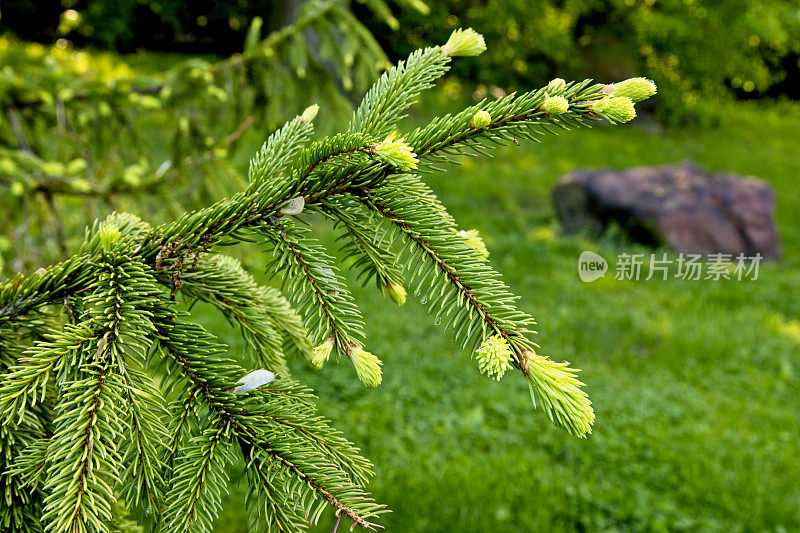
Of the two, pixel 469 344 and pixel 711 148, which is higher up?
pixel 469 344

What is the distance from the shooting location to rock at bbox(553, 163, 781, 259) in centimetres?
800

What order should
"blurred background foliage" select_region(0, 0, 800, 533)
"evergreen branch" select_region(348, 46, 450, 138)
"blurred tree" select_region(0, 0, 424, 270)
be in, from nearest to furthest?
"evergreen branch" select_region(348, 46, 450, 138)
"blurred tree" select_region(0, 0, 424, 270)
"blurred background foliage" select_region(0, 0, 800, 533)

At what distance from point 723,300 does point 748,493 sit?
12.0 ft

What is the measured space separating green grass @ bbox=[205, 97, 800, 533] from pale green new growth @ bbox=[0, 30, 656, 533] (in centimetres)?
275

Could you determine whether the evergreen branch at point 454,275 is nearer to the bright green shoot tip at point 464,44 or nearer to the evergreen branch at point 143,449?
the bright green shoot tip at point 464,44

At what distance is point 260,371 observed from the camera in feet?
3.29

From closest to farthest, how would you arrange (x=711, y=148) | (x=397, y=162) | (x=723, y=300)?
(x=397, y=162), (x=723, y=300), (x=711, y=148)

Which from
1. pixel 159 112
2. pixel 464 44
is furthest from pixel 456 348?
pixel 464 44

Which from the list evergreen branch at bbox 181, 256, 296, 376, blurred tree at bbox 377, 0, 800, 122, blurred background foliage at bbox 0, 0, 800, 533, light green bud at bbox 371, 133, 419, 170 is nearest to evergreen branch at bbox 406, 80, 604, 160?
light green bud at bbox 371, 133, 419, 170

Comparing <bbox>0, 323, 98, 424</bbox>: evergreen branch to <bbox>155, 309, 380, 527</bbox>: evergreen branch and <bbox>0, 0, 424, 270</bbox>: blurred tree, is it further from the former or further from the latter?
<bbox>0, 0, 424, 270</bbox>: blurred tree

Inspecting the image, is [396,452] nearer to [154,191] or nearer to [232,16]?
[154,191]

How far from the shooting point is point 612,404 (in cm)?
482

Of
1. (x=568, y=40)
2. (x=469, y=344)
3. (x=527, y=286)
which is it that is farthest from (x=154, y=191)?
(x=568, y=40)

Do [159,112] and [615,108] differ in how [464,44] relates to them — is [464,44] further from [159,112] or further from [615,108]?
[159,112]
